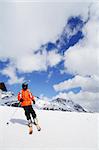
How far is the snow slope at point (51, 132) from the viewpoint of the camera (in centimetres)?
439

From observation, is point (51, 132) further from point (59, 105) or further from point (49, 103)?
point (59, 105)

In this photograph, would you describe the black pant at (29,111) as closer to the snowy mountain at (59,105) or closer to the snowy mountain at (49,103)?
the snowy mountain at (49,103)

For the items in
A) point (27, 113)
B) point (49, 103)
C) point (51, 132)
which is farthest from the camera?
point (49, 103)

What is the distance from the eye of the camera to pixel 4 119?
17.6ft

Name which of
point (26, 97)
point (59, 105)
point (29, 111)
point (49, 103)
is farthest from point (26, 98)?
point (59, 105)

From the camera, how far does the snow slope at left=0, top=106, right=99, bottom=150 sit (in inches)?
173

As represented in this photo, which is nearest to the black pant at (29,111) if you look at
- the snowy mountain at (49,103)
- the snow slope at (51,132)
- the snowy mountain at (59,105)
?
the snow slope at (51,132)

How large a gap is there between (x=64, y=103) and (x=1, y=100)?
1.38 meters

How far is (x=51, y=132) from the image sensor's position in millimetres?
4855

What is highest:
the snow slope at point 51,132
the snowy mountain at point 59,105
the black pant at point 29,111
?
the snowy mountain at point 59,105

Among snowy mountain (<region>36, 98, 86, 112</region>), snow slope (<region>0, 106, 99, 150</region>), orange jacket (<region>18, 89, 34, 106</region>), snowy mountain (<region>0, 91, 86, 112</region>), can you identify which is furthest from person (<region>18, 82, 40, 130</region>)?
snowy mountain (<region>36, 98, 86, 112</region>)

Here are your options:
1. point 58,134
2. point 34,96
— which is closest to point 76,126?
point 58,134

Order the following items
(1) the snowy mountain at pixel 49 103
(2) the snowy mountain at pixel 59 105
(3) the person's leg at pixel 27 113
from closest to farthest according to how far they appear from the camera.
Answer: (3) the person's leg at pixel 27 113 < (1) the snowy mountain at pixel 49 103 < (2) the snowy mountain at pixel 59 105

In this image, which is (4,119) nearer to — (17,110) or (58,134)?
(17,110)
